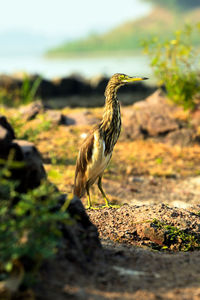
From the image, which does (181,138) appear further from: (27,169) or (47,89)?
(47,89)

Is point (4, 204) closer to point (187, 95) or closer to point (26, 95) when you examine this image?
point (187, 95)

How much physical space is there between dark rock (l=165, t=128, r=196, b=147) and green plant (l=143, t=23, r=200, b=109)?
2.56ft

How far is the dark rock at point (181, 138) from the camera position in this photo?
10430mm

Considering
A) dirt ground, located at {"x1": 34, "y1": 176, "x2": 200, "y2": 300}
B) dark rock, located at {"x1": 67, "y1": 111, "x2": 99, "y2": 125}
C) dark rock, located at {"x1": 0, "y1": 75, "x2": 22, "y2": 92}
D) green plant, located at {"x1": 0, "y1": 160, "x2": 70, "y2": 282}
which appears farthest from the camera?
dark rock, located at {"x1": 0, "y1": 75, "x2": 22, "y2": 92}

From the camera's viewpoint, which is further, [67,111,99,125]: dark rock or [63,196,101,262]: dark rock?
[67,111,99,125]: dark rock

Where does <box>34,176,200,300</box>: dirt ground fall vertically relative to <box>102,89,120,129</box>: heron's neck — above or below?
below

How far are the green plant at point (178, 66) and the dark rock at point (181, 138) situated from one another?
779 millimetres

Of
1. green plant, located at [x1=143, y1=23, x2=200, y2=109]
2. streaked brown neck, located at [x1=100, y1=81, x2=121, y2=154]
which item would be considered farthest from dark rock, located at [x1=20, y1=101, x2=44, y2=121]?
streaked brown neck, located at [x1=100, y1=81, x2=121, y2=154]

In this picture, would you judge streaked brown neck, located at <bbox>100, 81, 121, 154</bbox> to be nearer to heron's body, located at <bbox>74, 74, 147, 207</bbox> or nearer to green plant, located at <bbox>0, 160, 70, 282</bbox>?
heron's body, located at <bbox>74, 74, 147, 207</bbox>

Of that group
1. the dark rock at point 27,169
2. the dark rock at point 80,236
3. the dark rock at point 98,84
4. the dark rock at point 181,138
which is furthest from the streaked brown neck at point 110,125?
the dark rock at point 98,84

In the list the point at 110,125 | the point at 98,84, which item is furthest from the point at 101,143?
the point at 98,84

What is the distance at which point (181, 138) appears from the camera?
10.5 m

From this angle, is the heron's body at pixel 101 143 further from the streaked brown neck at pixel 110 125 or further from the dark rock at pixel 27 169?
the dark rock at pixel 27 169

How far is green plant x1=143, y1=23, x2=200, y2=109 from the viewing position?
1084 cm
